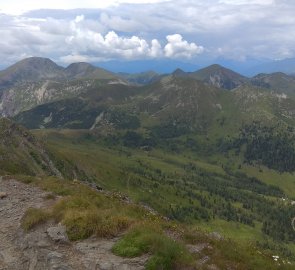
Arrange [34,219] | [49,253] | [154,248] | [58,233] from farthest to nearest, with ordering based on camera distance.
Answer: [34,219], [58,233], [49,253], [154,248]

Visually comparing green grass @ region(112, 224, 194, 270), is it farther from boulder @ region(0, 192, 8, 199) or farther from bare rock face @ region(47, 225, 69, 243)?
boulder @ region(0, 192, 8, 199)

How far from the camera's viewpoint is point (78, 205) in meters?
34.3

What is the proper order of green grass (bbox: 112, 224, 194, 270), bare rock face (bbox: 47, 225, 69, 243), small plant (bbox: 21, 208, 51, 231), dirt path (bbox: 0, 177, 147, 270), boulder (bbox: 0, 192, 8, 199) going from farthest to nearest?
1. boulder (bbox: 0, 192, 8, 199)
2. small plant (bbox: 21, 208, 51, 231)
3. bare rock face (bbox: 47, 225, 69, 243)
4. dirt path (bbox: 0, 177, 147, 270)
5. green grass (bbox: 112, 224, 194, 270)

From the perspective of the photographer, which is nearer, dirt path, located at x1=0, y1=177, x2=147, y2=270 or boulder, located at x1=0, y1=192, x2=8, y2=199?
dirt path, located at x1=0, y1=177, x2=147, y2=270

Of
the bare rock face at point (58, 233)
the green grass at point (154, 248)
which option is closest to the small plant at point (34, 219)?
the bare rock face at point (58, 233)

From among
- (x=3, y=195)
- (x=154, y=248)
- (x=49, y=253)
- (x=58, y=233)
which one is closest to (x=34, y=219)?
(x=58, y=233)

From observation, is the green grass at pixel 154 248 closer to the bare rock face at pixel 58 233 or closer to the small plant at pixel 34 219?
the bare rock face at pixel 58 233

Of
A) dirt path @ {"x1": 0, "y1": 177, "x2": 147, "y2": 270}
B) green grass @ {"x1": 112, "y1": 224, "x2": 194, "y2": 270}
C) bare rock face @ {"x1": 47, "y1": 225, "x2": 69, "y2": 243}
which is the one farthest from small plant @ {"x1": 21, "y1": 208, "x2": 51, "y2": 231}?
green grass @ {"x1": 112, "y1": 224, "x2": 194, "y2": 270}

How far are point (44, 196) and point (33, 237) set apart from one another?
12677mm

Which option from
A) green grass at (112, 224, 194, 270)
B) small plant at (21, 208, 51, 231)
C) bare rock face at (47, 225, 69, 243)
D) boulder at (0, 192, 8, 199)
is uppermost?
green grass at (112, 224, 194, 270)

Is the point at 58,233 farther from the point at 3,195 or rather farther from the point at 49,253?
the point at 3,195

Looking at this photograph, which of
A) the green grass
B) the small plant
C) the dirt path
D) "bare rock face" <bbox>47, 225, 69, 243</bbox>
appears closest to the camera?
the green grass

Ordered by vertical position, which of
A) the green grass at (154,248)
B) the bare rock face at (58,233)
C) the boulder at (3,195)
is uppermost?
the green grass at (154,248)

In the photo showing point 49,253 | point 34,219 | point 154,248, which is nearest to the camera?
point 154,248
